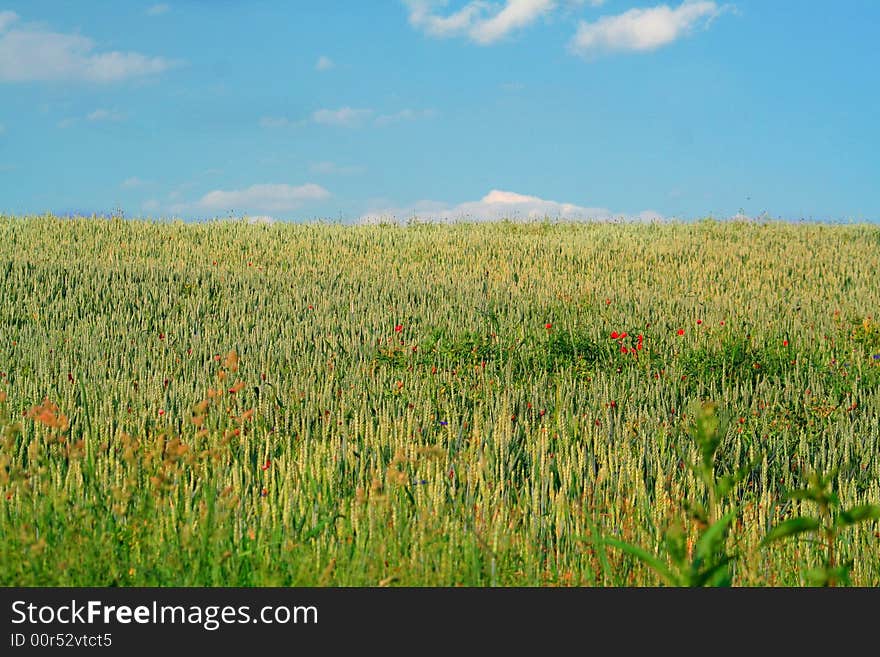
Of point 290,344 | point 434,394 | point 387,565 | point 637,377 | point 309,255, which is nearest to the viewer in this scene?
point 387,565

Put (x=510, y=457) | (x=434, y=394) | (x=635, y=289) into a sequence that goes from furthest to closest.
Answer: (x=635, y=289) → (x=434, y=394) → (x=510, y=457)

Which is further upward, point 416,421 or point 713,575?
point 416,421

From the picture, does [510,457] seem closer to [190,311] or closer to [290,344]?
[290,344]

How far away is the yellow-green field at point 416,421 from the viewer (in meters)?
3.52

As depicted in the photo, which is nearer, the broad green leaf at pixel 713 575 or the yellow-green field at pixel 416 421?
the broad green leaf at pixel 713 575

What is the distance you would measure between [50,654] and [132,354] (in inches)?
259

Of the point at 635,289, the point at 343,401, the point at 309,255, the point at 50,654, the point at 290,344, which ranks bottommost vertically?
the point at 50,654

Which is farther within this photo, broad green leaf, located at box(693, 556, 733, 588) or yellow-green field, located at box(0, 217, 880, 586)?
yellow-green field, located at box(0, 217, 880, 586)

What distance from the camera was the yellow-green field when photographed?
3523 mm

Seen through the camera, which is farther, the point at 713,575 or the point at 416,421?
the point at 416,421

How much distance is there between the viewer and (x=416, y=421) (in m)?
6.13

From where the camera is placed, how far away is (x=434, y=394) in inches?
284

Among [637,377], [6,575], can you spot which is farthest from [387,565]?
[637,377]

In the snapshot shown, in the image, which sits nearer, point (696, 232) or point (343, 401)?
point (343, 401)
